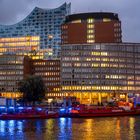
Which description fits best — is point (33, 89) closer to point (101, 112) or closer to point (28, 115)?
point (101, 112)

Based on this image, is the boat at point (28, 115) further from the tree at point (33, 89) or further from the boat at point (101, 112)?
the tree at point (33, 89)

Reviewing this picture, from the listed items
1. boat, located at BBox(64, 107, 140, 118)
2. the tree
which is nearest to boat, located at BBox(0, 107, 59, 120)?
boat, located at BBox(64, 107, 140, 118)

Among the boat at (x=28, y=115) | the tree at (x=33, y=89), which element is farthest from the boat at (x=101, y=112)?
the tree at (x=33, y=89)

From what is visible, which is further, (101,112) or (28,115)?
(101,112)

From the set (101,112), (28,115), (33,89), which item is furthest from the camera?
(33,89)

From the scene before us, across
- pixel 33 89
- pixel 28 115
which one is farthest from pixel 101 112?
pixel 33 89

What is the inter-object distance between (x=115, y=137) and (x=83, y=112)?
67.5 metres

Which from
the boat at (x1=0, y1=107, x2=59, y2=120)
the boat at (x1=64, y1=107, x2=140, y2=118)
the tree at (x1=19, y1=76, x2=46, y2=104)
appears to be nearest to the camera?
the boat at (x1=0, y1=107, x2=59, y2=120)

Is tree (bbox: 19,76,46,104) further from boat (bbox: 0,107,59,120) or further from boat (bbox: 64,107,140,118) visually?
boat (bbox: 0,107,59,120)

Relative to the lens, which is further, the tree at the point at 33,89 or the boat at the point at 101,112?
the tree at the point at 33,89

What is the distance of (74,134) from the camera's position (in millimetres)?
96250

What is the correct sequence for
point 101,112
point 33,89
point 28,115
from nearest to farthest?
point 28,115
point 101,112
point 33,89

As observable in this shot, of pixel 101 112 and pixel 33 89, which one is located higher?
pixel 33 89

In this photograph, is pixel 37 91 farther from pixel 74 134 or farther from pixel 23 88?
pixel 74 134
